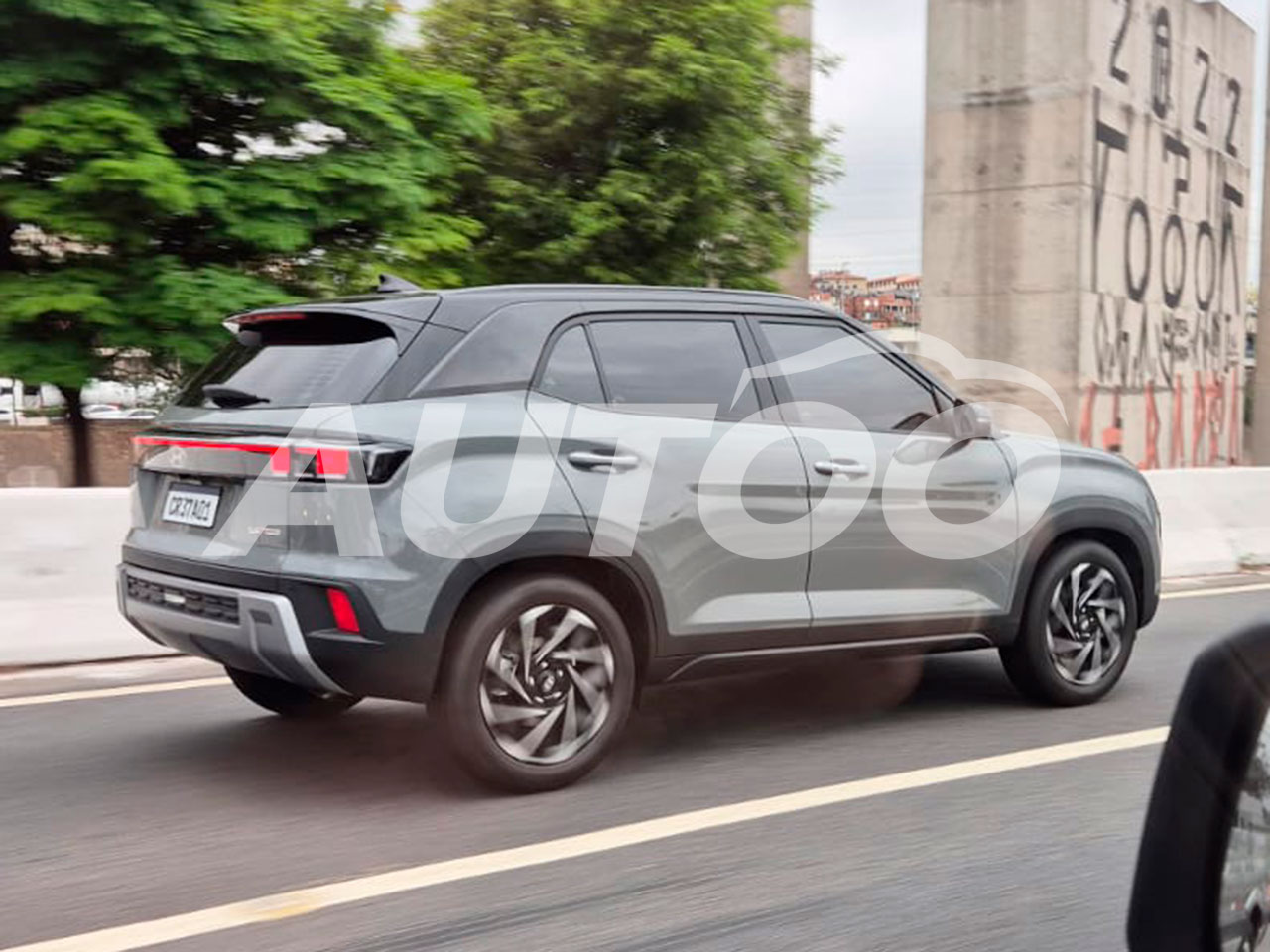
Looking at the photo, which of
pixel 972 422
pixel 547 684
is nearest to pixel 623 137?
pixel 972 422

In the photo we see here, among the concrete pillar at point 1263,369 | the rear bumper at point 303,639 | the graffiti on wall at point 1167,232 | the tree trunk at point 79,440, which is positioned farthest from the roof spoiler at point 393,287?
the concrete pillar at point 1263,369

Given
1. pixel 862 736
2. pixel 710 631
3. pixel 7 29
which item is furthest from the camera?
pixel 7 29

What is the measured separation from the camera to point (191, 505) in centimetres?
487

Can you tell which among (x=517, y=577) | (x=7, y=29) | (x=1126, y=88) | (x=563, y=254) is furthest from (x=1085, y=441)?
(x=517, y=577)

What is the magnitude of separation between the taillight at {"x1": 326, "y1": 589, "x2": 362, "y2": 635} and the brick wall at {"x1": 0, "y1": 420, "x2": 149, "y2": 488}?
1007 centimetres

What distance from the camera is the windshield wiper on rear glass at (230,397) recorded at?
4841mm

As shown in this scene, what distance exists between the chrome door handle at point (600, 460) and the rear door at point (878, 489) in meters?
0.81

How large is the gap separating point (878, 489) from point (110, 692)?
372 centimetres

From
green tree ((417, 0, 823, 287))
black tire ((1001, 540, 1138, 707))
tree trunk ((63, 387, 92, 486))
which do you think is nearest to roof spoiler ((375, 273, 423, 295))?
black tire ((1001, 540, 1138, 707))

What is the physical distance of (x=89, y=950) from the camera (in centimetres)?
345

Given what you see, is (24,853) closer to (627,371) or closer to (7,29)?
(627,371)

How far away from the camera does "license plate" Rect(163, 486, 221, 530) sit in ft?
15.6

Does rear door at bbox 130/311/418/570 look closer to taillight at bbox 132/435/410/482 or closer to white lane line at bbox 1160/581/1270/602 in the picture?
taillight at bbox 132/435/410/482

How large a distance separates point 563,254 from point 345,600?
10.3 metres
